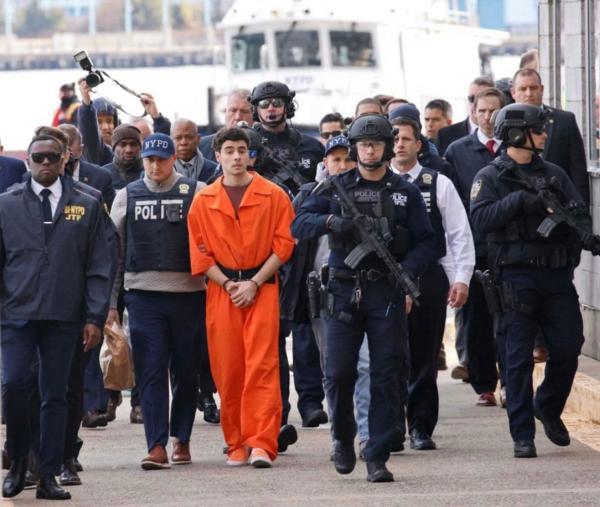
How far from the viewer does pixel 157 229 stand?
11.4m

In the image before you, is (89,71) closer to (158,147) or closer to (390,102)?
(390,102)

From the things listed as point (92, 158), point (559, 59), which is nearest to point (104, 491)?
point (92, 158)

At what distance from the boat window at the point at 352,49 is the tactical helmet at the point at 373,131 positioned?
115ft

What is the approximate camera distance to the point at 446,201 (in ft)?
36.9

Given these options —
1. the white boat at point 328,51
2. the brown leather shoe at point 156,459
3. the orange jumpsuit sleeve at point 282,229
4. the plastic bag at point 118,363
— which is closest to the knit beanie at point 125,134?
the plastic bag at point 118,363

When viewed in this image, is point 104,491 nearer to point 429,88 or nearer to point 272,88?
point 272,88

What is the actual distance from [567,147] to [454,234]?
1792mm

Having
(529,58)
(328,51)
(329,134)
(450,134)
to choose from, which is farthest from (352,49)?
(329,134)

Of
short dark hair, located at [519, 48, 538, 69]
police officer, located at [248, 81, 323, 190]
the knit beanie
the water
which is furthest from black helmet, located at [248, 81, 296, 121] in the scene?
the water

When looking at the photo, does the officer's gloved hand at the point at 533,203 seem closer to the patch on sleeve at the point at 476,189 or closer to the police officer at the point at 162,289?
the patch on sleeve at the point at 476,189

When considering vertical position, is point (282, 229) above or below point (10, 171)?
below

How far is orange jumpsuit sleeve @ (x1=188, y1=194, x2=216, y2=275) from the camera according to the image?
11.0 m

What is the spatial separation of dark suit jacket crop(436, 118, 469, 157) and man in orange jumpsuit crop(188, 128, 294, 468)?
3.28 metres

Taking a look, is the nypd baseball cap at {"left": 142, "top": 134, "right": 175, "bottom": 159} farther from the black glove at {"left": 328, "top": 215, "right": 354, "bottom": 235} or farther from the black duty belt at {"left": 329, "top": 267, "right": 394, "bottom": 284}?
the black duty belt at {"left": 329, "top": 267, "right": 394, "bottom": 284}
